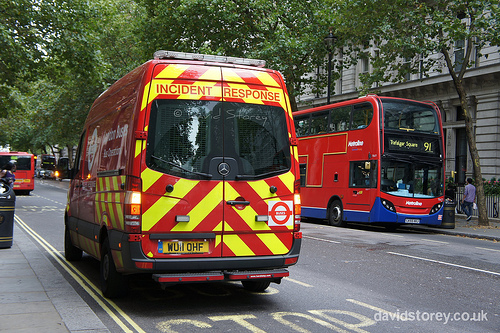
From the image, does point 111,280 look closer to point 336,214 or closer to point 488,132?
point 336,214

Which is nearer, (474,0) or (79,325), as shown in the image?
(79,325)

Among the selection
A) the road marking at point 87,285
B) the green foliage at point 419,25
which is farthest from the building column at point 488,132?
the road marking at point 87,285

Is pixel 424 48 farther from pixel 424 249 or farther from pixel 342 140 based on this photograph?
pixel 424 249

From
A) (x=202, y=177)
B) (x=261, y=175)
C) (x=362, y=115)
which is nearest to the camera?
(x=202, y=177)

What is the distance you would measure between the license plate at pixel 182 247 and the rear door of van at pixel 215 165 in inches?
0.4

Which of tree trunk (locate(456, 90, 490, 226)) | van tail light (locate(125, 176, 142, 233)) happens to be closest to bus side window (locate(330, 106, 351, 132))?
tree trunk (locate(456, 90, 490, 226))

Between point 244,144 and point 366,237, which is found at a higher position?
point 244,144

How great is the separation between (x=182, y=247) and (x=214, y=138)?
1294 millimetres

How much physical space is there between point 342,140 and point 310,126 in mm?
2554

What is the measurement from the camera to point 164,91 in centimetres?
661

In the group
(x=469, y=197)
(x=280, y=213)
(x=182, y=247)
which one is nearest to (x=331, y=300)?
(x=280, y=213)

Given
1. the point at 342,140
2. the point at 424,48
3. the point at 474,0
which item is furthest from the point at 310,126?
the point at 474,0

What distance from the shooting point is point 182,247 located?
645 cm

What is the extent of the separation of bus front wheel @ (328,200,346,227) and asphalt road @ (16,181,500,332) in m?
8.47
